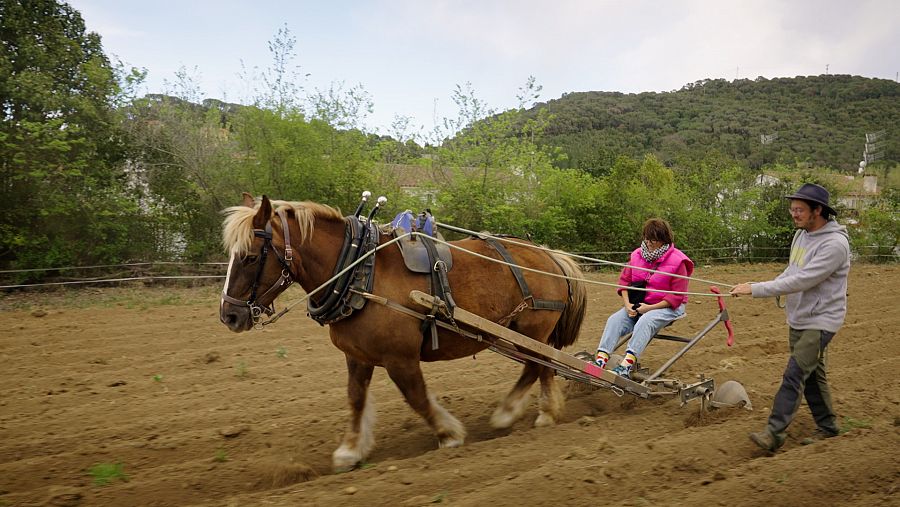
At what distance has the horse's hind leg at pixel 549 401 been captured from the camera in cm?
498

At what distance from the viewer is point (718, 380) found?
607 cm

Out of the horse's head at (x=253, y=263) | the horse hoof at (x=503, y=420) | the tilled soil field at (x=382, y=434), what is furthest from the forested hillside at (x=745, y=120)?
the horse's head at (x=253, y=263)

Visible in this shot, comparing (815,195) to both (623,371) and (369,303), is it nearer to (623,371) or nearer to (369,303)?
(623,371)

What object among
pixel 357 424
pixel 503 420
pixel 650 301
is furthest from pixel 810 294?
pixel 357 424

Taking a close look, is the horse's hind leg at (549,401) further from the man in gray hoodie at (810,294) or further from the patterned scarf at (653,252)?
the man in gray hoodie at (810,294)

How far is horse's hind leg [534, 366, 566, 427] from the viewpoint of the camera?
4.98 metres

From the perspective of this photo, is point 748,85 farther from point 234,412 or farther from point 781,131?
point 234,412

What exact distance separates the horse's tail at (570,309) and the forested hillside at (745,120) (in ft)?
156

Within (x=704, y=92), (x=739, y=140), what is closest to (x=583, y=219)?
(x=739, y=140)

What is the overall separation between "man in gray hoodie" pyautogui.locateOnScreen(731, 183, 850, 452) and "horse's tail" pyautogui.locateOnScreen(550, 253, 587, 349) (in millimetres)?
1464

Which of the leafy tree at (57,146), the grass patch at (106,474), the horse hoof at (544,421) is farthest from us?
the leafy tree at (57,146)

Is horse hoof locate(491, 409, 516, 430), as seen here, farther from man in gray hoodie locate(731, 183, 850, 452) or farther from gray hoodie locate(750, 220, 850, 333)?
gray hoodie locate(750, 220, 850, 333)

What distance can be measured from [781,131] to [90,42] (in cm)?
8146

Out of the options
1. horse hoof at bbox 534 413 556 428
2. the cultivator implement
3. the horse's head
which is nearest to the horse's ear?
the horse's head
